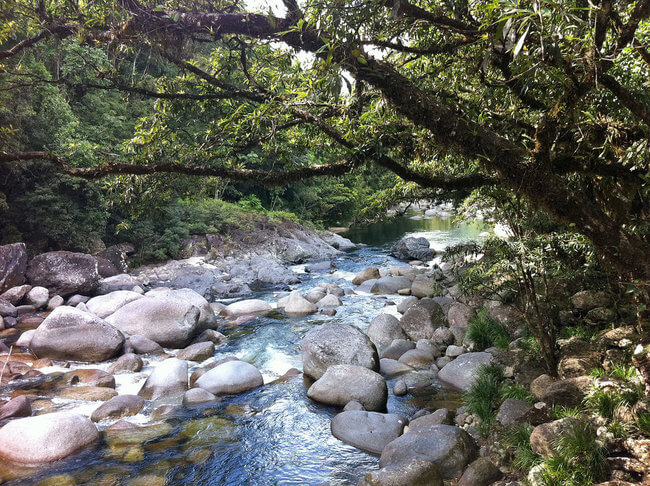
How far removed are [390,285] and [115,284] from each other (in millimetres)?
10114

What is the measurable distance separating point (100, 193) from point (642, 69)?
58.8 feet

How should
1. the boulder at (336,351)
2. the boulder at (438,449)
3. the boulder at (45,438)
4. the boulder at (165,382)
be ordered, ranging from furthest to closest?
the boulder at (336,351) < the boulder at (165,382) < the boulder at (45,438) < the boulder at (438,449)

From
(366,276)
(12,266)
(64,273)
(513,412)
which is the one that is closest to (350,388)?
(513,412)

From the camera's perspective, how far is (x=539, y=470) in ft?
12.2

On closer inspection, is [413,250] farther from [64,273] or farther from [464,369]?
[64,273]

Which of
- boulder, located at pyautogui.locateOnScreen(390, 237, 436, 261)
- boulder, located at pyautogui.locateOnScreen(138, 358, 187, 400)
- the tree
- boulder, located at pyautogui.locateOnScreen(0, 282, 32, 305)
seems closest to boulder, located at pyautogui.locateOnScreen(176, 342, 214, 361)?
boulder, located at pyautogui.locateOnScreen(138, 358, 187, 400)

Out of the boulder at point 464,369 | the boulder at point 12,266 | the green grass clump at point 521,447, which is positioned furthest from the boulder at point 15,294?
the green grass clump at point 521,447

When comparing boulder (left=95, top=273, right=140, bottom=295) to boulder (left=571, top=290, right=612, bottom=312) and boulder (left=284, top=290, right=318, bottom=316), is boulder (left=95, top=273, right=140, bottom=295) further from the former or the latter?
boulder (left=571, top=290, right=612, bottom=312)

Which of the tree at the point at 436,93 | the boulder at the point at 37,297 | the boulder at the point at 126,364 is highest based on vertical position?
the tree at the point at 436,93

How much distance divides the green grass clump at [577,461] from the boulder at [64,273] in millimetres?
14698

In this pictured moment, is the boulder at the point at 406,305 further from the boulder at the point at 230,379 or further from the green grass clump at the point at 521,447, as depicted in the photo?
the green grass clump at the point at 521,447

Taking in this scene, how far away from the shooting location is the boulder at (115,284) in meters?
14.8

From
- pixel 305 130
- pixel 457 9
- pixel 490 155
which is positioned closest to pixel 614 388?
pixel 490 155

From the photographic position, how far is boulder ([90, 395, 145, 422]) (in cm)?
648
